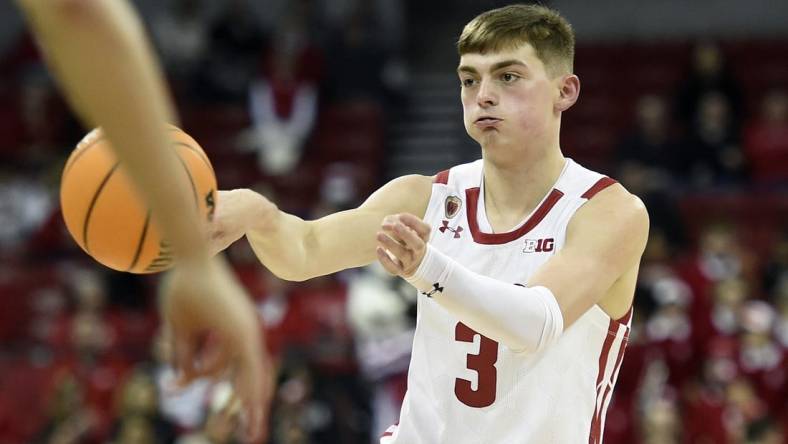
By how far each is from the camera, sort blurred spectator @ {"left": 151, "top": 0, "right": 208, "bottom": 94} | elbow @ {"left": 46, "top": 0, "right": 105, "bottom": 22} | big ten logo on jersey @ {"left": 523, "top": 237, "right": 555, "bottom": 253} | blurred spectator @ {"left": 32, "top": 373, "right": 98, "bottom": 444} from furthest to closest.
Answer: blurred spectator @ {"left": 151, "top": 0, "right": 208, "bottom": 94} → blurred spectator @ {"left": 32, "top": 373, "right": 98, "bottom": 444} → big ten logo on jersey @ {"left": 523, "top": 237, "right": 555, "bottom": 253} → elbow @ {"left": 46, "top": 0, "right": 105, "bottom": 22}

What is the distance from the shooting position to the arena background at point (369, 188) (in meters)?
10.2

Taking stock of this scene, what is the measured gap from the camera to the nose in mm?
4152

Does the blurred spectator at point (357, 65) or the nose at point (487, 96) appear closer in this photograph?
the nose at point (487, 96)

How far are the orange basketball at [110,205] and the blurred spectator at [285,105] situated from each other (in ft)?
35.1

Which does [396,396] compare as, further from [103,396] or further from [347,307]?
[103,396]

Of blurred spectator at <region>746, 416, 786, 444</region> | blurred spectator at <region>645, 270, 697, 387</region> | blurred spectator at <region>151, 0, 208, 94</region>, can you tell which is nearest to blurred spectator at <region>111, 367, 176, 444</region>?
Answer: blurred spectator at <region>645, 270, 697, 387</region>

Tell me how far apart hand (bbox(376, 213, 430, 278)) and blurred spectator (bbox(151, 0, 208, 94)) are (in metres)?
12.7

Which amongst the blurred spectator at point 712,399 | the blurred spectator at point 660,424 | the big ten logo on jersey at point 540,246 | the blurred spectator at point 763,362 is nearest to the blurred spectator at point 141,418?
the blurred spectator at point 660,424

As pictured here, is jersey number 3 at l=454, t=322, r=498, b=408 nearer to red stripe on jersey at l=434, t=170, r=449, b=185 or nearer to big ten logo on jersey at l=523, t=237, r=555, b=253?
big ten logo on jersey at l=523, t=237, r=555, b=253

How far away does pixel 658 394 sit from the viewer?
10.1 metres

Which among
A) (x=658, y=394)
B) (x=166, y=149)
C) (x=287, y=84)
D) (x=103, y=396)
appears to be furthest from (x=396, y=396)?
(x=166, y=149)

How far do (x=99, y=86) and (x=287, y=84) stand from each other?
1316cm

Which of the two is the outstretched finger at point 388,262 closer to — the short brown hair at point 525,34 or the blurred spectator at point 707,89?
the short brown hair at point 525,34

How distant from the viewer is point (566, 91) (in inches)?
173
